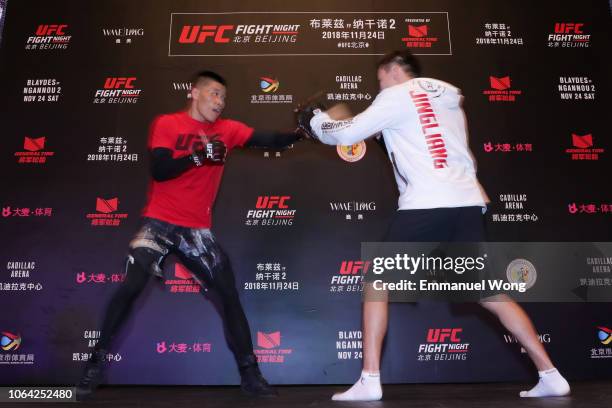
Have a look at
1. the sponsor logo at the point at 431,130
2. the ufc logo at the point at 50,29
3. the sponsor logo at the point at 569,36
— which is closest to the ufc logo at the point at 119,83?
the ufc logo at the point at 50,29

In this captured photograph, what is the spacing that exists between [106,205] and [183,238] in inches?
51.5

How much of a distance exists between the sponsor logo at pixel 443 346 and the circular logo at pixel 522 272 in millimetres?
602

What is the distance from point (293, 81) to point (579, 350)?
3.11m

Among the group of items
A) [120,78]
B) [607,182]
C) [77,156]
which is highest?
[120,78]

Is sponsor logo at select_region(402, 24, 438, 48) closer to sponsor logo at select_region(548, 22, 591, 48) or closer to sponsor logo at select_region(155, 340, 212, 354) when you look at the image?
sponsor logo at select_region(548, 22, 591, 48)

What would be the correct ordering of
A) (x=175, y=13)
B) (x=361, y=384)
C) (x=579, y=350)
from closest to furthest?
(x=361, y=384) < (x=579, y=350) < (x=175, y=13)

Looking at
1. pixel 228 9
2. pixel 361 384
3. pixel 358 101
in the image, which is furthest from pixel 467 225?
pixel 228 9

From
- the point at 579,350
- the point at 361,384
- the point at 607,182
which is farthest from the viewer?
the point at 607,182

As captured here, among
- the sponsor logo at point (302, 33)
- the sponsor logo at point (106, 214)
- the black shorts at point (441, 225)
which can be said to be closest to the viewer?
the black shorts at point (441, 225)

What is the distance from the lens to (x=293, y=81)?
448cm

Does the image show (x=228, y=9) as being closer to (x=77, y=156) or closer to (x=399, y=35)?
(x=399, y=35)

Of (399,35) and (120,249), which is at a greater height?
(399,35)

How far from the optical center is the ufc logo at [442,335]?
13.4 ft

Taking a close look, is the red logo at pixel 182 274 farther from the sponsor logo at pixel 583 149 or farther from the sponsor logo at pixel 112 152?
the sponsor logo at pixel 583 149
